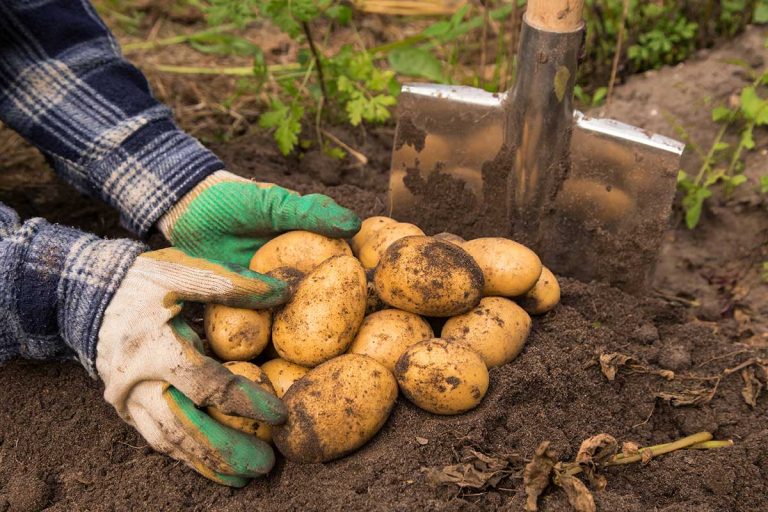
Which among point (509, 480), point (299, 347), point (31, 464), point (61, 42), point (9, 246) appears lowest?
point (31, 464)

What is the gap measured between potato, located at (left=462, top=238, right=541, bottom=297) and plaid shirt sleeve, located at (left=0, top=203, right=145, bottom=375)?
3.18ft

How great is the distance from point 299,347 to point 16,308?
75cm

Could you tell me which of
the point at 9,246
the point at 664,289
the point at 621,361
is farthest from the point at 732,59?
the point at 9,246

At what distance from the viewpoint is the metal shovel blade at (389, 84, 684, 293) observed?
2377mm

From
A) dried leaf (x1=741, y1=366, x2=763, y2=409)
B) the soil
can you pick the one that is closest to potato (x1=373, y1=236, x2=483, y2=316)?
the soil

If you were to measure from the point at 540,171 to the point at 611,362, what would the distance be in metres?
0.67

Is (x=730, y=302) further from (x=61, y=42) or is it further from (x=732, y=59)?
(x=61, y=42)

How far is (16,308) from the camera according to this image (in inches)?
77.4

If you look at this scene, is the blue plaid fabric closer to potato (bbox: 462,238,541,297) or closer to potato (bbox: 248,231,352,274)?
potato (bbox: 248,231,352,274)

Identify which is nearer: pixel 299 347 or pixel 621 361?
pixel 299 347

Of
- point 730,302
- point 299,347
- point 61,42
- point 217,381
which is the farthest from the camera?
point 730,302

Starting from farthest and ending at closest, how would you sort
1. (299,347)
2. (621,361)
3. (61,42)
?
(61,42) → (621,361) → (299,347)

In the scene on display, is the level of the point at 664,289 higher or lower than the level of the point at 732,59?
lower

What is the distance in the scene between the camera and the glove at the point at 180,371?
5.89 feet
